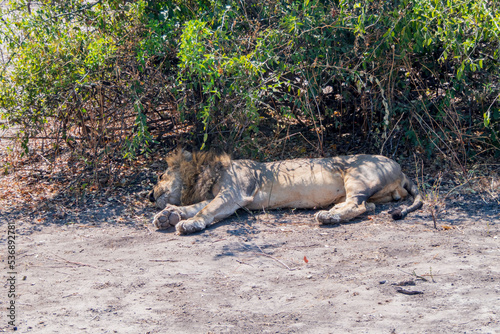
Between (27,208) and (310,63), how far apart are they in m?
3.56

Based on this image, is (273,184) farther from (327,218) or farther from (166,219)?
(166,219)

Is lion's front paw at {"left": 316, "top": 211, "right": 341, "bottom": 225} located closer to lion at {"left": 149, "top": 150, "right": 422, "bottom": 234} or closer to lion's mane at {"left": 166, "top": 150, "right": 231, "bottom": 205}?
lion at {"left": 149, "top": 150, "right": 422, "bottom": 234}

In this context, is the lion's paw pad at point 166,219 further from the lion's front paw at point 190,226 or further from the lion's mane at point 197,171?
the lion's mane at point 197,171

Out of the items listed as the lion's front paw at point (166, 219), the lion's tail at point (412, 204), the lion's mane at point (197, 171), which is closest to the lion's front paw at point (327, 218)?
the lion's tail at point (412, 204)

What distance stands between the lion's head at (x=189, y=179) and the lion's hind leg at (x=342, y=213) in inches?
50.0

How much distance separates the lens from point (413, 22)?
5.41 m

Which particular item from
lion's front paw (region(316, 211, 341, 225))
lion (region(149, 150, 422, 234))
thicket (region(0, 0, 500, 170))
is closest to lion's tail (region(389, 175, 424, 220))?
lion (region(149, 150, 422, 234))

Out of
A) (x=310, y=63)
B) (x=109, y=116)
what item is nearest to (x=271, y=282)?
(x=310, y=63)

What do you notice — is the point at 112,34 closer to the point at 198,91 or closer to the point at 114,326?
the point at 198,91

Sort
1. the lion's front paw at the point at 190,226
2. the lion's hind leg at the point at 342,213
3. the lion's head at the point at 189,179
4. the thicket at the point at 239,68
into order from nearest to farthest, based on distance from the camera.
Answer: the lion's front paw at the point at 190,226 < the lion's hind leg at the point at 342,213 < the thicket at the point at 239,68 < the lion's head at the point at 189,179

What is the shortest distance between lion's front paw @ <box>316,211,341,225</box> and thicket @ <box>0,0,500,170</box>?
44.1 inches

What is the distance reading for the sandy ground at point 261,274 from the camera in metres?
3.40

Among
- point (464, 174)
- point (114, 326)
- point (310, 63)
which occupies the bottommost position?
point (114, 326)

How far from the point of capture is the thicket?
551 centimetres
